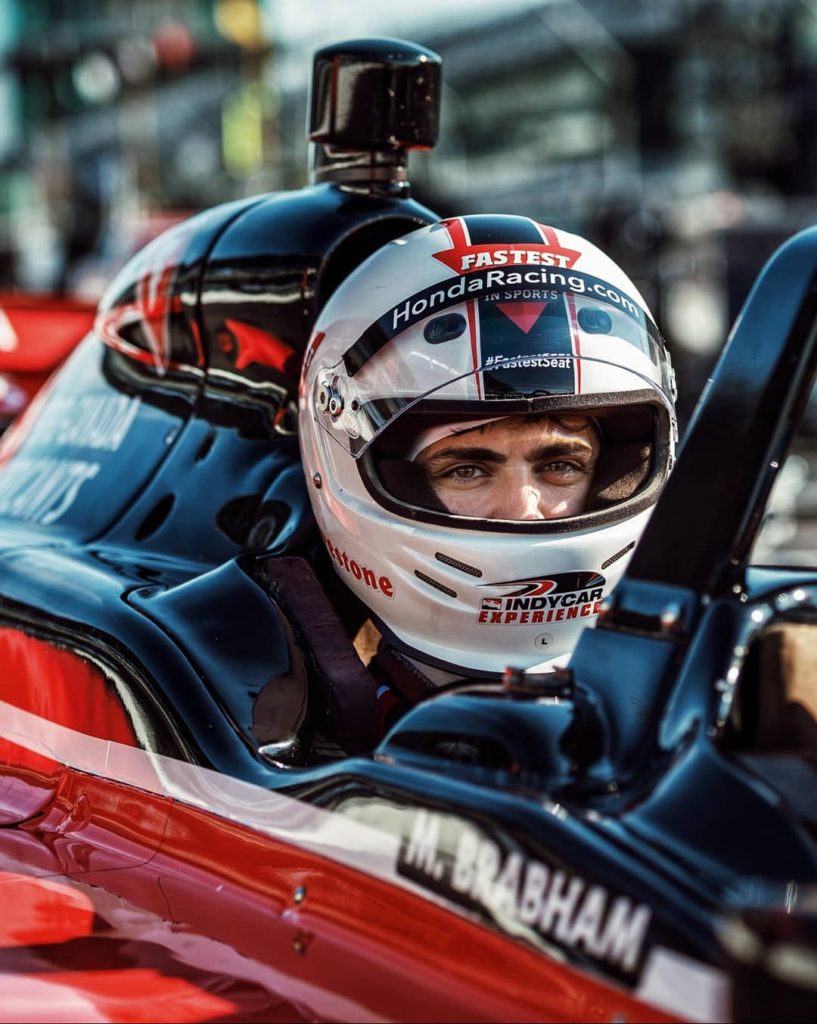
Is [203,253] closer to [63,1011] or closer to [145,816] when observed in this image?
[145,816]

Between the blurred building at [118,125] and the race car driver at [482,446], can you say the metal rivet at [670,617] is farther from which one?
the blurred building at [118,125]

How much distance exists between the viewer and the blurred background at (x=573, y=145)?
16078 mm

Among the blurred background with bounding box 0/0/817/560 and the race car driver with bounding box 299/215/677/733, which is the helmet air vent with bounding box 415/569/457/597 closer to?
the race car driver with bounding box 299/215/677/733

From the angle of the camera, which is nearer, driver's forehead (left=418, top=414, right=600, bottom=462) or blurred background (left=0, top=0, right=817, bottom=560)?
driver's forehead (left=418, top=414, right=600, bottom=462)

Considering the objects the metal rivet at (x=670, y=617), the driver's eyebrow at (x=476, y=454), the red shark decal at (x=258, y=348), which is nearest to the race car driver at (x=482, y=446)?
the driver's eyebrow at (x=476, y=454)

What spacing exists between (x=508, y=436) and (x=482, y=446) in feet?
0.14

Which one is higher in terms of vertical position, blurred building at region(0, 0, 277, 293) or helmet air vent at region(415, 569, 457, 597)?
blurred building at region(0, 0, 277, 293)

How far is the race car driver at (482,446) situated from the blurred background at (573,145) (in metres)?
6.09

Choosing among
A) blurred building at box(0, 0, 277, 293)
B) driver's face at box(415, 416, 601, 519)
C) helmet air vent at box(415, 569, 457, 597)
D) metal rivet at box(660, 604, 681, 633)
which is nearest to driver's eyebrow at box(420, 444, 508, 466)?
driver's face at box(415, 416, 601, 519)

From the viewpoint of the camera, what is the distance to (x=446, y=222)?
2697 mm

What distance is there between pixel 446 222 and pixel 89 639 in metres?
0.94

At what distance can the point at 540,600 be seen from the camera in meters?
2.37

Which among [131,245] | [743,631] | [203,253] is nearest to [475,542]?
[743,631]

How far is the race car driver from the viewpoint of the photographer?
237 cm
